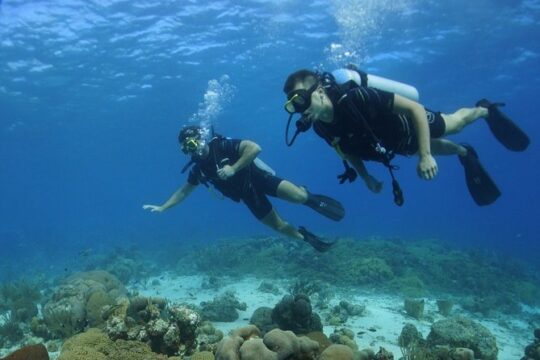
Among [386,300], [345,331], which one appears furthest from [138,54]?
[345,331]

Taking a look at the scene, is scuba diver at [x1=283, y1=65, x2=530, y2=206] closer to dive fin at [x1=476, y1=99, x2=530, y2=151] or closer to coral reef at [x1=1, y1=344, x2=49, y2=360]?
dive fin at [x1=476, y1=99, x2=530, y2=151]

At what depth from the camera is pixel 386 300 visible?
1223 centimetres

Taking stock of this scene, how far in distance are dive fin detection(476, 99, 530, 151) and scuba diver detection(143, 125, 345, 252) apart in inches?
151

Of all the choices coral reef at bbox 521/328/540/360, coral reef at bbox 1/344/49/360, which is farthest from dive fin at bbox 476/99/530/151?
coral reef at bbox 1/344/49/360

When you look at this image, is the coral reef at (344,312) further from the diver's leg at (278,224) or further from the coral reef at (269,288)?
the coral reef at (269,288)

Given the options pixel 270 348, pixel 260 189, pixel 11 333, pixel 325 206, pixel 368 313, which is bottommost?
pixel 11 333

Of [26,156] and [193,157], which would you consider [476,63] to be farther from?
[26,156]

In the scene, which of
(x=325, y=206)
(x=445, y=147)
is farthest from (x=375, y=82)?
(x=325, y=206)

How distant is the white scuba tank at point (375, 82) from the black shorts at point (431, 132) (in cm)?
52

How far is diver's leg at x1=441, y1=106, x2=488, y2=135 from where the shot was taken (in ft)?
24.2

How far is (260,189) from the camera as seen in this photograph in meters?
10.1

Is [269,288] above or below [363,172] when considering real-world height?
below

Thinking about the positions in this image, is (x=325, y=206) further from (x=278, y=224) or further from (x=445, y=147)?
(x=445, y=147)

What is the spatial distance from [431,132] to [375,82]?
1.45m
